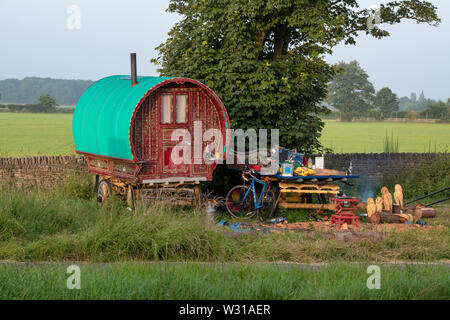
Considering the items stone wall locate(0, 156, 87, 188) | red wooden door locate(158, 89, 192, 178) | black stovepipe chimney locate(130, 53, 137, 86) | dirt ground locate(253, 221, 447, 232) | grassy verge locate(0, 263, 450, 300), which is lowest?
dirt ground locate(253, 221, 447, 232)

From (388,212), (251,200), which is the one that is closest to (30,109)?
(251,200)

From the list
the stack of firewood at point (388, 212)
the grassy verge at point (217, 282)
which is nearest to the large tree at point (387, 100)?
the stack of firewood at point (388, 212)

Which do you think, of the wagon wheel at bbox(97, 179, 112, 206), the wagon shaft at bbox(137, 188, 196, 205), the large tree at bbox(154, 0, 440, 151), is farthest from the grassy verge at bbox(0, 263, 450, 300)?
the large tree at bbox(154, 0, 440, 151)

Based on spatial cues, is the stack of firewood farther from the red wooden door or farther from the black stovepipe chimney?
A: the black stovepipe chimney

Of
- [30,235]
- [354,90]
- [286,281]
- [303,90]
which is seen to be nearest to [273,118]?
[303,90]

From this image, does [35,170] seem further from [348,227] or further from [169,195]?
[348,227]

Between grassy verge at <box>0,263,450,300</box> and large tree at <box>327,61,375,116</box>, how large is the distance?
228ft

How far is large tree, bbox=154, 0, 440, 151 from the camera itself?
15.0 metres

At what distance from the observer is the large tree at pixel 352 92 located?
246 feet

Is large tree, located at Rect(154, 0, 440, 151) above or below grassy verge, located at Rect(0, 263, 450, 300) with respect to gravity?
above

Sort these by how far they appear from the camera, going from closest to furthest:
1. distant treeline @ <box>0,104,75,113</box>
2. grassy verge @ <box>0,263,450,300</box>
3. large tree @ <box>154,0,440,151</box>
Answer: grassy verge @ <box>0,263,450,300</box> → large tree @ <box>154,0,440,151</box> → distant treeline @ <box>0,104,75,113</box>

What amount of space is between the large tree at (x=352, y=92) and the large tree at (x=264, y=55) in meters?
58.5

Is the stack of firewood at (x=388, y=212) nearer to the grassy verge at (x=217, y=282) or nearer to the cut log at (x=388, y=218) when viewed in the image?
the cut log at (x=388, y=218)
